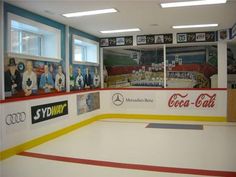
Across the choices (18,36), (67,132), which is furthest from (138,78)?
(18,36)

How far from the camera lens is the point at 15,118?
5.01m

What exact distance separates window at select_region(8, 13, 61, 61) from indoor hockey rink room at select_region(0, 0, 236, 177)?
27mm

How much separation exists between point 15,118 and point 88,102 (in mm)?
3314

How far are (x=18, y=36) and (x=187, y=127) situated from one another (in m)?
5.13

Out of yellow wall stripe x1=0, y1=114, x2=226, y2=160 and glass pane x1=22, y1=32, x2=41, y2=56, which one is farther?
glass pane x1=22, y1=32, x2=41, y2=56

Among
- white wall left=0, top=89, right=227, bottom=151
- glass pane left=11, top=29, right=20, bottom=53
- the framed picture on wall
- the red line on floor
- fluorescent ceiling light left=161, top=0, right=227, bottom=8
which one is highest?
fluorescent ceiling light left=161, top=0, right=227, bottom=8

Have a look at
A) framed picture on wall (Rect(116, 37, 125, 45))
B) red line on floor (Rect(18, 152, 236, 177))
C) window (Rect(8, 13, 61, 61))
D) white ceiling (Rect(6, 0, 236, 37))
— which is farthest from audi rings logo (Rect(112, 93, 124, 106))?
red line on floor (Rect(18, 152, 236, 177))

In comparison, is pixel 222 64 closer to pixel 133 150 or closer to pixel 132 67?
pixel 132 67

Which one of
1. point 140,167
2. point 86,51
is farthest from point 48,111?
point 86,51

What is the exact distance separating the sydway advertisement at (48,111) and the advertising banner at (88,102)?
0.79 metres

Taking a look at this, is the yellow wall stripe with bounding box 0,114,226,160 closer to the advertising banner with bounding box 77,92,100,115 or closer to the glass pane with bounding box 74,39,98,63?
the advertising banner with bounding box 77,92,100,115

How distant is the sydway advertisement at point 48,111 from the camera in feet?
18.4

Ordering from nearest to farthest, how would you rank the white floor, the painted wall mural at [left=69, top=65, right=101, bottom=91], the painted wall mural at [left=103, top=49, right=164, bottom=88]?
1. the white floor
2. the painted wall mural at [left=69, top=65, right=101, bottom=91]
3. the painted wall mural at [left=103, top=49, right=164, bottom=88]

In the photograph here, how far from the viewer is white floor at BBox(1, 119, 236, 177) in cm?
395
